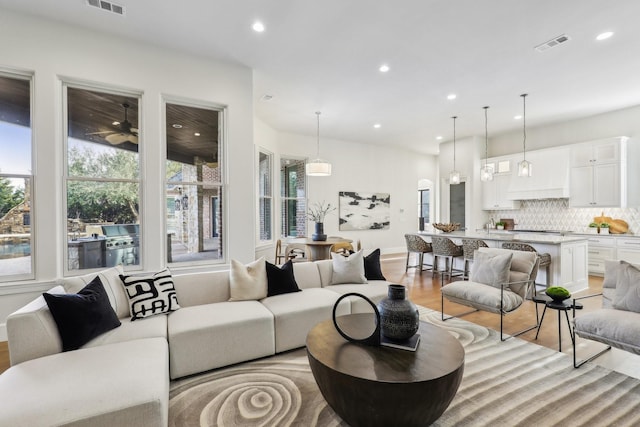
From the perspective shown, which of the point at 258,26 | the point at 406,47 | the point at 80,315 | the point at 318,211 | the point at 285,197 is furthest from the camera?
the point at 318,211

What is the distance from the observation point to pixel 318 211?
824cm

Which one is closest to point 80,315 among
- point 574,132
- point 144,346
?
point 144,346

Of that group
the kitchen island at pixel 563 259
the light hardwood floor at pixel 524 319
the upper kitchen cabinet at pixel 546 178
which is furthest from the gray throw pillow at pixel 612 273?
the upper kitchen cabinet at pixel 546 178

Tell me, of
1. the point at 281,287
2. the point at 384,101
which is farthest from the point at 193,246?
the point at 384,101

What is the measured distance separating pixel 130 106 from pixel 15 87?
3.53 feet

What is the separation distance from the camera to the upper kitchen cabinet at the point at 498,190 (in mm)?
7656

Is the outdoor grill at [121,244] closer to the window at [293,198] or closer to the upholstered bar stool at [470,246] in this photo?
the window at [293,198]

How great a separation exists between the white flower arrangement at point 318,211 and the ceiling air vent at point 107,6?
5.60 metres

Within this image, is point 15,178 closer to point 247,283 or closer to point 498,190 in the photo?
point 247,283

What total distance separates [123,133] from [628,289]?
5.55 metres

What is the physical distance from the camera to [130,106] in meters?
3.93

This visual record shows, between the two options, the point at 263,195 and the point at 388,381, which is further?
the point at 263,195

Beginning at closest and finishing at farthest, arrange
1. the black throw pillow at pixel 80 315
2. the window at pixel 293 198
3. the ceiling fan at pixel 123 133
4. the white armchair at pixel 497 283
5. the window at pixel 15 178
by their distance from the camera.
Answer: the black throw pillow at pixel 80 315 < the white armchair at pixel 497 283 < the window at pixel 15 178 < the ceiling fan at pixel 123 133 < the window at pixel 293 198


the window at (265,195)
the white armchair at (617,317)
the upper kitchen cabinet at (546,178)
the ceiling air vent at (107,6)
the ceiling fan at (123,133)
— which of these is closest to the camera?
the white armchair at (617,317)
